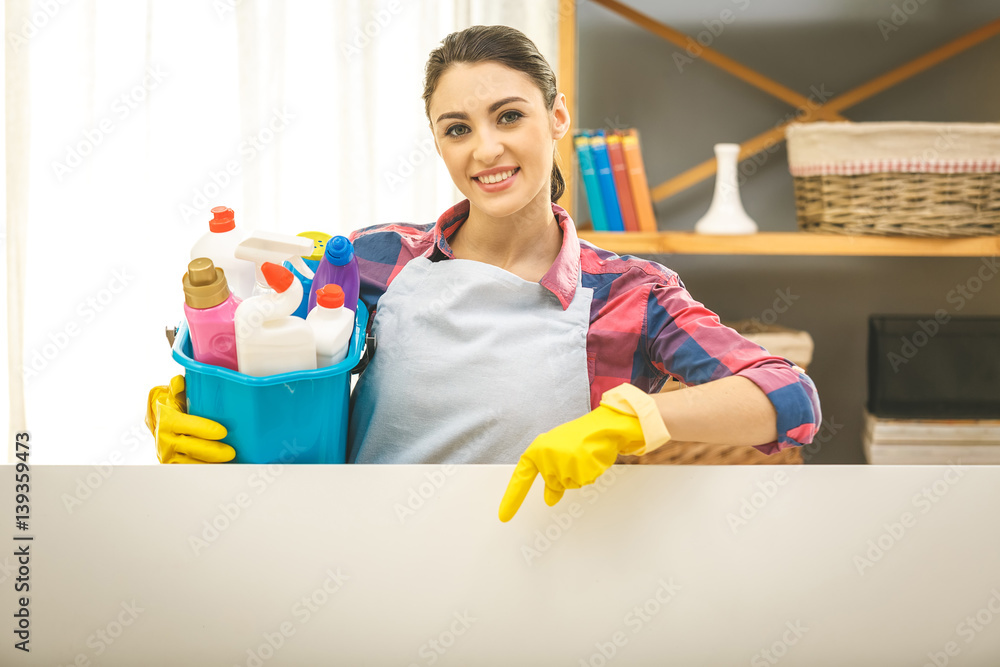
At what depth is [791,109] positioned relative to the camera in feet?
6.61

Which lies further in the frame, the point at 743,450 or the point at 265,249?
the point at 743,450

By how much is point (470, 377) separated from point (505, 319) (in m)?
0.09

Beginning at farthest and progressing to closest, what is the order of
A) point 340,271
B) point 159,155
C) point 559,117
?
point 159,155 < point 559,117 < point 340,271

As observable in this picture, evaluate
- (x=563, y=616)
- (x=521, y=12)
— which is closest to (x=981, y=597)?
(x=563, y=616)

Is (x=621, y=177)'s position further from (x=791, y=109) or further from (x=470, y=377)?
(x=470, y=377)

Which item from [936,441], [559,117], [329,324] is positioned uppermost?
[559,117]

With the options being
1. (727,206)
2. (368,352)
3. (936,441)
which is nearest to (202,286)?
(368,352)

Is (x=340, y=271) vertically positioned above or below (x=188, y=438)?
above

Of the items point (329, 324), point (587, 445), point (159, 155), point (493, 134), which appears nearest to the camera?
point (587, 445)

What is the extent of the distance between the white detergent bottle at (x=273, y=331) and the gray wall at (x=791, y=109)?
1420 millimetres

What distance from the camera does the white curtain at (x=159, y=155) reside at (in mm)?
1902

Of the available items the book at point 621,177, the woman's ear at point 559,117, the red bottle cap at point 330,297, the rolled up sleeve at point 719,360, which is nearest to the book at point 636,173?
the book at point 621,177

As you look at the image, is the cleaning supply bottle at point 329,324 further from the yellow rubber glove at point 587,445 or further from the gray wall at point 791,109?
the gray wall at point 791,109

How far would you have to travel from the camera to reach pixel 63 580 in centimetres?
66
